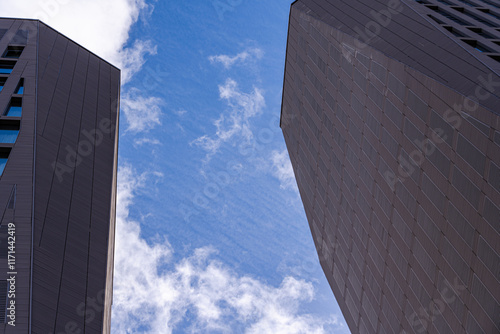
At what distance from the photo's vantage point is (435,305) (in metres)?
32.0

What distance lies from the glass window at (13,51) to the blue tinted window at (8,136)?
15.6m

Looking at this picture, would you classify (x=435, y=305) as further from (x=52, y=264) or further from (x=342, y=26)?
(x=342, y=26)

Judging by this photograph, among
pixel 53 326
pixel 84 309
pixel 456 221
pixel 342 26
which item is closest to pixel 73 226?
pixel 84 309

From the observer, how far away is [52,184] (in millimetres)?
39719

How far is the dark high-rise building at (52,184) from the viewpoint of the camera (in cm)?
3100

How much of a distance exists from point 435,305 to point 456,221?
252 inches

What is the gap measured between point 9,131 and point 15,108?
12.6 feet

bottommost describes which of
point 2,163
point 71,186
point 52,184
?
point 52,184

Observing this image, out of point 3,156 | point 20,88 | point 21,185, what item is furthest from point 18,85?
point 21,185

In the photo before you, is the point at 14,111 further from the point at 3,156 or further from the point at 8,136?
the point at 3,156

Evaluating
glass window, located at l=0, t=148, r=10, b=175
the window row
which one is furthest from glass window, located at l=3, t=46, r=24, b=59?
glass window, located at l=0, t=148, r=10, b=175

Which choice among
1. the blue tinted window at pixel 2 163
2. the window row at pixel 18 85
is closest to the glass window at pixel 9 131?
the blue tinted window at pixel 2 163

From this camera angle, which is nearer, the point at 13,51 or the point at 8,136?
the point at 8,136

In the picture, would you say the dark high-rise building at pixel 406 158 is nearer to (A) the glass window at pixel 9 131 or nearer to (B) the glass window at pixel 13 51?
(A) the glass window at pixel 9 131
